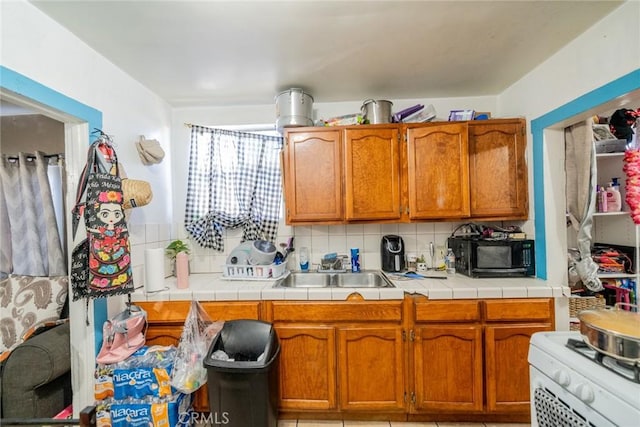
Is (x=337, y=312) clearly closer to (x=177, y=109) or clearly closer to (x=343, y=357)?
(x=343, y=357)

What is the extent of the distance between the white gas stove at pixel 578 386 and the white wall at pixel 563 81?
2.55ft

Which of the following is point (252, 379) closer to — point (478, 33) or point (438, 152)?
point (438, 152)

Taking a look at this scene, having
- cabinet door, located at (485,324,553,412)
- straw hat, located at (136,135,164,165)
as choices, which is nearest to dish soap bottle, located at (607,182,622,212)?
cabinet door, located at (485,324,553,412)

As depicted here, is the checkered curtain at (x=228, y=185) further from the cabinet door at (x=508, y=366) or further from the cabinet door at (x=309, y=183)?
the cabinet door at (x=508, y=366)

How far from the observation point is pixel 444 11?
4.24 feet

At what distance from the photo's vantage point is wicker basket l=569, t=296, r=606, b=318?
1878mm

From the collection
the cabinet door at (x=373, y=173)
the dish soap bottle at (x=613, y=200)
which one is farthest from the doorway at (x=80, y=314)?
the dish soap bottle at (x=613, y=200)

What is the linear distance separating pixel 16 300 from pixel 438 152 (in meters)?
3.14

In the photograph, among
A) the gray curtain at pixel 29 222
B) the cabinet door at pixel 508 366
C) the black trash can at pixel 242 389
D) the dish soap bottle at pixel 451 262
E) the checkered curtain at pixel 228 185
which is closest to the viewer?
the black trash can at pixel 242 389

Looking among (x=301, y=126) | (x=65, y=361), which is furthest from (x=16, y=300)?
(x=301, y=126)

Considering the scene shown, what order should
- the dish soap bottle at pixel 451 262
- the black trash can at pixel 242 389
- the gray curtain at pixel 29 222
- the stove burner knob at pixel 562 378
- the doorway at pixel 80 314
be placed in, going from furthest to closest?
the dish soap bottle at pixel 451 262 → the gray curtain at pixel 29 222 → the doorway at pixel 80 314 → the black trash can at pixel 242 389 → the stove burner knob at pixel 562 378

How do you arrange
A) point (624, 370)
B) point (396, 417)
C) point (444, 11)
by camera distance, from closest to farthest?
point (624, 370), point (444, 11), point (396, 417)

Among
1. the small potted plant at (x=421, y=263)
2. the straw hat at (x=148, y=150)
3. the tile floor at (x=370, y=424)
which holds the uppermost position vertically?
the straw hat at (x=148, y=150)

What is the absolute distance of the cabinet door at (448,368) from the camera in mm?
1646
